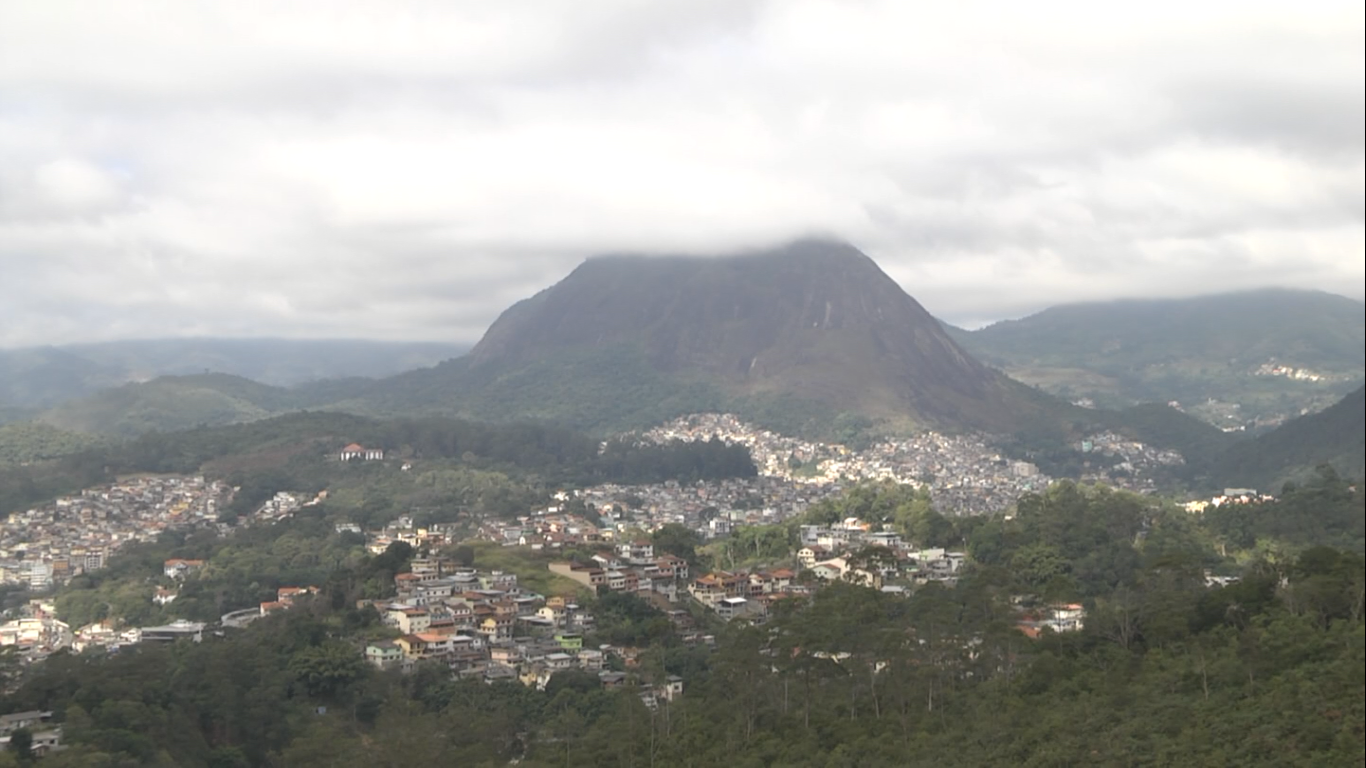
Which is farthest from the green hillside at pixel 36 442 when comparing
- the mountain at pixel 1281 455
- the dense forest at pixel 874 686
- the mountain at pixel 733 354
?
the mountain at pixel 1281 455

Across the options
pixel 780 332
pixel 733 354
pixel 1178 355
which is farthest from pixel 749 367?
pixel 1178 355

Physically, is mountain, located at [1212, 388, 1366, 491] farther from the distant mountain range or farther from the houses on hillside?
the houses on hillside

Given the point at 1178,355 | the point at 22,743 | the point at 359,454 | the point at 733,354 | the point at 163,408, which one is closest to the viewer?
the point at 22,743

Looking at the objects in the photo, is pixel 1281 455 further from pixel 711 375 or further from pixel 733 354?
pixel 733 354

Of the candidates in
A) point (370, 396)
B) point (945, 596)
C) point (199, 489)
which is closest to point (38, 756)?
point (945, 596)

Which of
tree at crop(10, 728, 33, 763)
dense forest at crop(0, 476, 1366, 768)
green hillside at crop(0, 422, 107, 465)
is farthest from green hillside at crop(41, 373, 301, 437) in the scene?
tree at crop(10, 728, 33, 763)

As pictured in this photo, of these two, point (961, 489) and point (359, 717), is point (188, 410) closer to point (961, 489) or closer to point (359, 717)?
point (961, 489)
